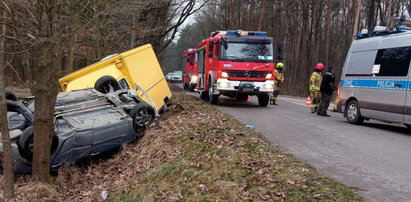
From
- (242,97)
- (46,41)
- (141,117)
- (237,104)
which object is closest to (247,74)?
(237,104)

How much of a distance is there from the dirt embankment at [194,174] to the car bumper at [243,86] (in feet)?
16.0

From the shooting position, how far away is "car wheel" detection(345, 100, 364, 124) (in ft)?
37.8

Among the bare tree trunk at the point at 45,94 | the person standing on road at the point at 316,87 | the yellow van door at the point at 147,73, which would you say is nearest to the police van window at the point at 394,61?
the person standing on road at the point at 316,87

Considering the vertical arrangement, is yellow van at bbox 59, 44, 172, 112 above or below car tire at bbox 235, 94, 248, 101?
above

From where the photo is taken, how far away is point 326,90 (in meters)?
13.5

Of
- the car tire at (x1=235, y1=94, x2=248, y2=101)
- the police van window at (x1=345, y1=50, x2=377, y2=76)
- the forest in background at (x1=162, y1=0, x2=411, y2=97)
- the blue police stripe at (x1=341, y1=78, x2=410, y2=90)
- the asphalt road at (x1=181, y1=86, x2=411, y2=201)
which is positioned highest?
the forest in background at (x1=162, y1=0, x2=411, y2=97)

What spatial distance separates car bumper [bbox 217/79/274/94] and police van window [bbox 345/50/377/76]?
127 inches

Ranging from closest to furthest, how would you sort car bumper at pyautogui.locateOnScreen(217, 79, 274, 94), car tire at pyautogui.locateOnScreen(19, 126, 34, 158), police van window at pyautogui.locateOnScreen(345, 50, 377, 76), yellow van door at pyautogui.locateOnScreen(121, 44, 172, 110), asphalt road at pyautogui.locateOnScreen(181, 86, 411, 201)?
asphalt road at pyautogui.locateOnScreen(181, 86, 411, 201) → car tire at pyautogui.locateOnScreen(19, 126, 34, 158) → yellow van door at pyautogui.locateOnScreen(121, 44, 172, 110) → police van window at pyautogui.locateOnScreen(345, 50, 377, 76) → car bumper at pyautogui.locateOnScreen(217, 79, 274, 94)

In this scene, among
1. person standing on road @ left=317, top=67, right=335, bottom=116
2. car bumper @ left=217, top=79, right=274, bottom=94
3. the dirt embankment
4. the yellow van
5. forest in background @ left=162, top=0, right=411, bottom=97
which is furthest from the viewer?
forest in background @ left=162, top=0, right=411, bottom=97

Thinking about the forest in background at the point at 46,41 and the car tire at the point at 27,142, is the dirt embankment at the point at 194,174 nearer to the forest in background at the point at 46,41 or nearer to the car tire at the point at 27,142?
the car tire at the point at 27,142

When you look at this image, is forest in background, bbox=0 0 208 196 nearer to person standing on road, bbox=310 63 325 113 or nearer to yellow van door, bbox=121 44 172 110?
yellow van door, bbox=121 44 172 110

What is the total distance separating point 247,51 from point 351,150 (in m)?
7.44

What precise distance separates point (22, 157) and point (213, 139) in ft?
11.3

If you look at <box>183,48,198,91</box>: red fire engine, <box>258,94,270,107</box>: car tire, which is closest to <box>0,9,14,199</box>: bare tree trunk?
<box>258,94,270,107</box>: car tire
